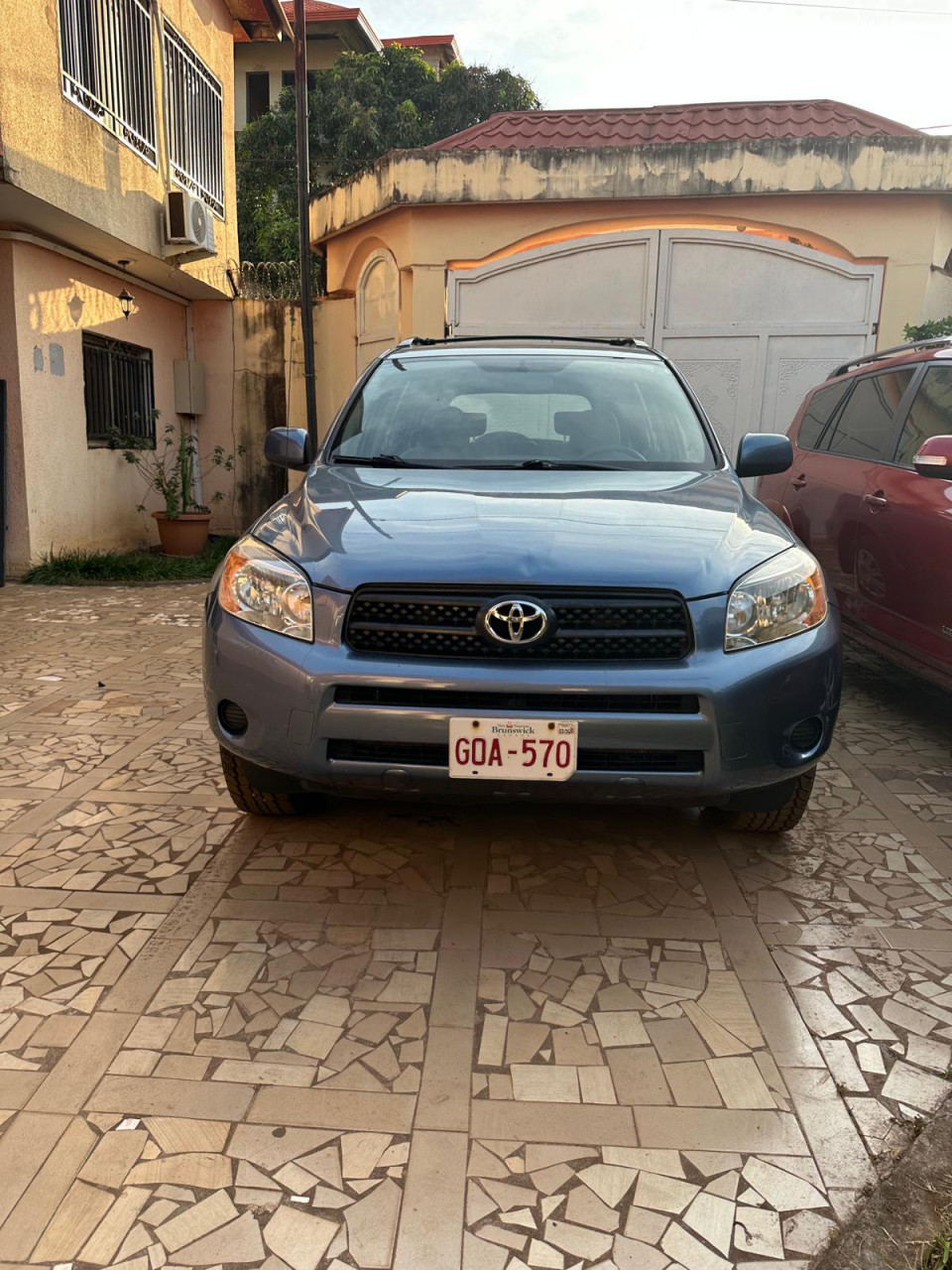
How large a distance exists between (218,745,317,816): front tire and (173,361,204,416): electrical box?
8.91m

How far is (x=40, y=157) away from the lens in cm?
684

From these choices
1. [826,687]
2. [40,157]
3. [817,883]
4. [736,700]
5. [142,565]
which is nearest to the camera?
[736,700]

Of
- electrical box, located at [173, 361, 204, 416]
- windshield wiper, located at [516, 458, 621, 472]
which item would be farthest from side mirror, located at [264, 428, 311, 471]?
electrical box, located at [173, 361, 204, 416]

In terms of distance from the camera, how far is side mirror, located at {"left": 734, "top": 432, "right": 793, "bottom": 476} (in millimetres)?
3713

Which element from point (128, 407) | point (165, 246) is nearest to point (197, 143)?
point (165, 246)

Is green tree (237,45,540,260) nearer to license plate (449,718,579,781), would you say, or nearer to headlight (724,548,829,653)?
headlight (724,548,829,653)

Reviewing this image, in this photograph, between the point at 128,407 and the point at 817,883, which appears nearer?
the point at 817,883

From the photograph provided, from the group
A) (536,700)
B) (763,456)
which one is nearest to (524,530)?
(536,700)

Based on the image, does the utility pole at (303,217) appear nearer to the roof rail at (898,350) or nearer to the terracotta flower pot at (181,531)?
the terracotta flower pot at (181,531)

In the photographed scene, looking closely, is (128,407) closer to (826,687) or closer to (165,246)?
(165,246)

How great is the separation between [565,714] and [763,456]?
71.9 inches

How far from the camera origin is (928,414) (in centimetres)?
434

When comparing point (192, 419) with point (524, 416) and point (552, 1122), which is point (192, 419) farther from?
point (552, 1122)

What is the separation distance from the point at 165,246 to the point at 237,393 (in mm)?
2297
